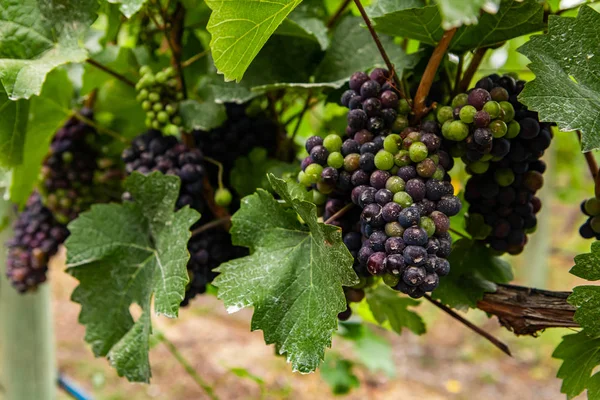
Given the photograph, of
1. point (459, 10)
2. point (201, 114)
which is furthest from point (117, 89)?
point (459, 10)

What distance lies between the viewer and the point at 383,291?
0.73 m

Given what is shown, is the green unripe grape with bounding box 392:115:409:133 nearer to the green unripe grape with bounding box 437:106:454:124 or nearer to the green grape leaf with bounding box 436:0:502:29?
the green unripe grape with bounding box 437:106:454:124


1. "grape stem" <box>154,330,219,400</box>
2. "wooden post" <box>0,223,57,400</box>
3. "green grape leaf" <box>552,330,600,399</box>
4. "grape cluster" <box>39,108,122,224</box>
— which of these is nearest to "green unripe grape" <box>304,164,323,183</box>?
"green grape leaf" <box>552,330,600,399</box>

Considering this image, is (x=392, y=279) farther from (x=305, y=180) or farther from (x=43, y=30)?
(x=43, y=30)

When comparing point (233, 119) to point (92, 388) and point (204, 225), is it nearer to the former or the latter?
point (204, 225)

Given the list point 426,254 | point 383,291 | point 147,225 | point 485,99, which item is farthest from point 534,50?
point 147,225

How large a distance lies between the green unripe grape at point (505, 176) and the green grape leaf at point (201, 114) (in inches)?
13.8

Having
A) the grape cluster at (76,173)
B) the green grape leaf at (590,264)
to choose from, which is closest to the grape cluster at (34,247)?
the grape cluster at (76,173)

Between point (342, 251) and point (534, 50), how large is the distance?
9.9 inches

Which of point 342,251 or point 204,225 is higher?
point 342,251

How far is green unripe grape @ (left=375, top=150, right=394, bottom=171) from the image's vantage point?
47 cm

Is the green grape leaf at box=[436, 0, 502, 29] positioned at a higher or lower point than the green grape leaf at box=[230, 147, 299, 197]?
higher

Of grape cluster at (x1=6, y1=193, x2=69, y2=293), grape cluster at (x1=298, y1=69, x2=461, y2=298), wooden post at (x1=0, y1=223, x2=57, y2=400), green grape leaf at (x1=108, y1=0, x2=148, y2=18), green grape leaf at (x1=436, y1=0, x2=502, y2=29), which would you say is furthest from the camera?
wooden post at (x1=0, y1=223, x2=57, y2=400)

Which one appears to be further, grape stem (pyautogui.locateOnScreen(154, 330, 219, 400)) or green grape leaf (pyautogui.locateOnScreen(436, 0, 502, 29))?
grape stem (pyautogui.locateOnScreen(154, 330, 219, 400))
